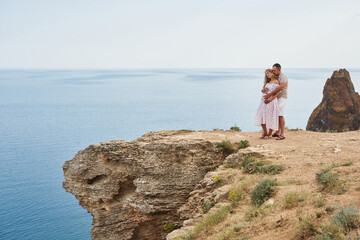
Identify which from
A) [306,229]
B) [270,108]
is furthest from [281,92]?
[306,229]

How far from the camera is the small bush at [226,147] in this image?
1600cm

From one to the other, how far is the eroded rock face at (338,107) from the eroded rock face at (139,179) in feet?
79.2

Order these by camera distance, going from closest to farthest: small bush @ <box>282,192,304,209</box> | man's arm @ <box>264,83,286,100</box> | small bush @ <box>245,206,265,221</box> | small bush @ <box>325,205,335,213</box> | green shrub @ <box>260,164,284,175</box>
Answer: small bush @ <box>325,205,335,213</box> → small bush @ <box>282,192,304,209</box> → small bush @ <box>245,206,265,221</box> → green shrub @ <box>260,164,284,175</box> → man's arm @ <box>264,83,286,100</box>

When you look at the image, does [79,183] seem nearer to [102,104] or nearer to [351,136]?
[351,136]

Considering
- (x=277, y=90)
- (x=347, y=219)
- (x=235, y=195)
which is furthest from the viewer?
(x=277, y=90)

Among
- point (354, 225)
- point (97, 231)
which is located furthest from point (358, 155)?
point (97, 231)

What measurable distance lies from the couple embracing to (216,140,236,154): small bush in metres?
1.94

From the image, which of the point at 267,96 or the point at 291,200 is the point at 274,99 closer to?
the point at 267,96

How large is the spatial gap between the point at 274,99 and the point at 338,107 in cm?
2428

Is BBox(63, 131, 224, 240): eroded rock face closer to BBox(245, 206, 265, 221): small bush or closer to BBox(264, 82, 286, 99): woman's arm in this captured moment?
BBox(264, 82, 286, 99): woman's arm

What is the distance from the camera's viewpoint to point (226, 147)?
16125 mm

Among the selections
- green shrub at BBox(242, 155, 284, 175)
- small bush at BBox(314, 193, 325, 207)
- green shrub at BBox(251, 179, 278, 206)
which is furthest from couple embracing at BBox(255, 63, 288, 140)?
small bush at BBox(314, 193, 325, 207)

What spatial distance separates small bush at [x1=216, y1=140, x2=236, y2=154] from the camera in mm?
16000

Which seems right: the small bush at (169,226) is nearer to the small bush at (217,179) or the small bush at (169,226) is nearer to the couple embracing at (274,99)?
the small bush at (217,179)
